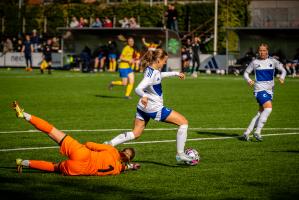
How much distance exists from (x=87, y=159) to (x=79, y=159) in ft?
0.43

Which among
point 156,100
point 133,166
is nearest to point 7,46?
point 156,100

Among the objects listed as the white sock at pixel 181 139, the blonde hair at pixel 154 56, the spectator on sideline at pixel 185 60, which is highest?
the blonde hair at pixel 154 56

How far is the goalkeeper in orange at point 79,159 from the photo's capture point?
1116 cm

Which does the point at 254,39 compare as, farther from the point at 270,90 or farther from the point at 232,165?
the point at 232,165

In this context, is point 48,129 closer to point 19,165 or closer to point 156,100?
point 19,165

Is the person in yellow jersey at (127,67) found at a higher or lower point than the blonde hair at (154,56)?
lower

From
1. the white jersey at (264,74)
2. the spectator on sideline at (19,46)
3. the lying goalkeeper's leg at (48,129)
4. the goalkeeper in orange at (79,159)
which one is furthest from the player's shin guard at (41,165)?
the spectator on sideline at (19,46)

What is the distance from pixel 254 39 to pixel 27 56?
15778 mm

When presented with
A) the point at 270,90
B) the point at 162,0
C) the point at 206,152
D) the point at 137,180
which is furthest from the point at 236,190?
the point at 162,0

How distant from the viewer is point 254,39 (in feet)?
164

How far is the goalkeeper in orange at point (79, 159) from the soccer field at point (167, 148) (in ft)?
0.49

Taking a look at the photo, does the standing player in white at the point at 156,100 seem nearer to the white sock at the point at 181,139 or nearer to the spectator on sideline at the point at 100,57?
the white sock at the point at 181,139

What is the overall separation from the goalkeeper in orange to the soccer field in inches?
5.9

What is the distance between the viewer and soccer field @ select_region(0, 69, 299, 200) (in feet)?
33.9
